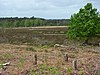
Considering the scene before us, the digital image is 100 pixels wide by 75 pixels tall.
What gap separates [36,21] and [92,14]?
13076 cm

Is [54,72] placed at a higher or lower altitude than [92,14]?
lower

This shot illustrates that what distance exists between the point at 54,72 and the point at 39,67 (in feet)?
5.30

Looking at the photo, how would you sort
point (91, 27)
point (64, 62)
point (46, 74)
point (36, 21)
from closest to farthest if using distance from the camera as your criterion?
point (46, 74)
point (64, 62)
point (91, 27)
point (36, 21)

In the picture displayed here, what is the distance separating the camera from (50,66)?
54.9 ft

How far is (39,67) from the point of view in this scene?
16266 millimetres

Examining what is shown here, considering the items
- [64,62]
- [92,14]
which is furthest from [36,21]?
[64,62]

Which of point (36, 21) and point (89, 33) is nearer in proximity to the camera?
point (89, 33)

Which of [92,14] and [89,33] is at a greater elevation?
[92,14]

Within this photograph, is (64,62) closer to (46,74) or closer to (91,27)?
(46,74)

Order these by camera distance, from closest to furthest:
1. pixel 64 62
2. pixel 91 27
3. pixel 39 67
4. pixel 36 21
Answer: pixel 39 67 < pixel 64 62 < pixel 91 27 < pixel 36 21

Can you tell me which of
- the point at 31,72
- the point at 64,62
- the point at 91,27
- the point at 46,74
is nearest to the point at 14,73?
the point at 31,72

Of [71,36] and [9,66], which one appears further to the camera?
[71,36]

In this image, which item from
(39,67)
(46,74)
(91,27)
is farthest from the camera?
(91,27)

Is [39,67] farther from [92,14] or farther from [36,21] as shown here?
[36,21]
